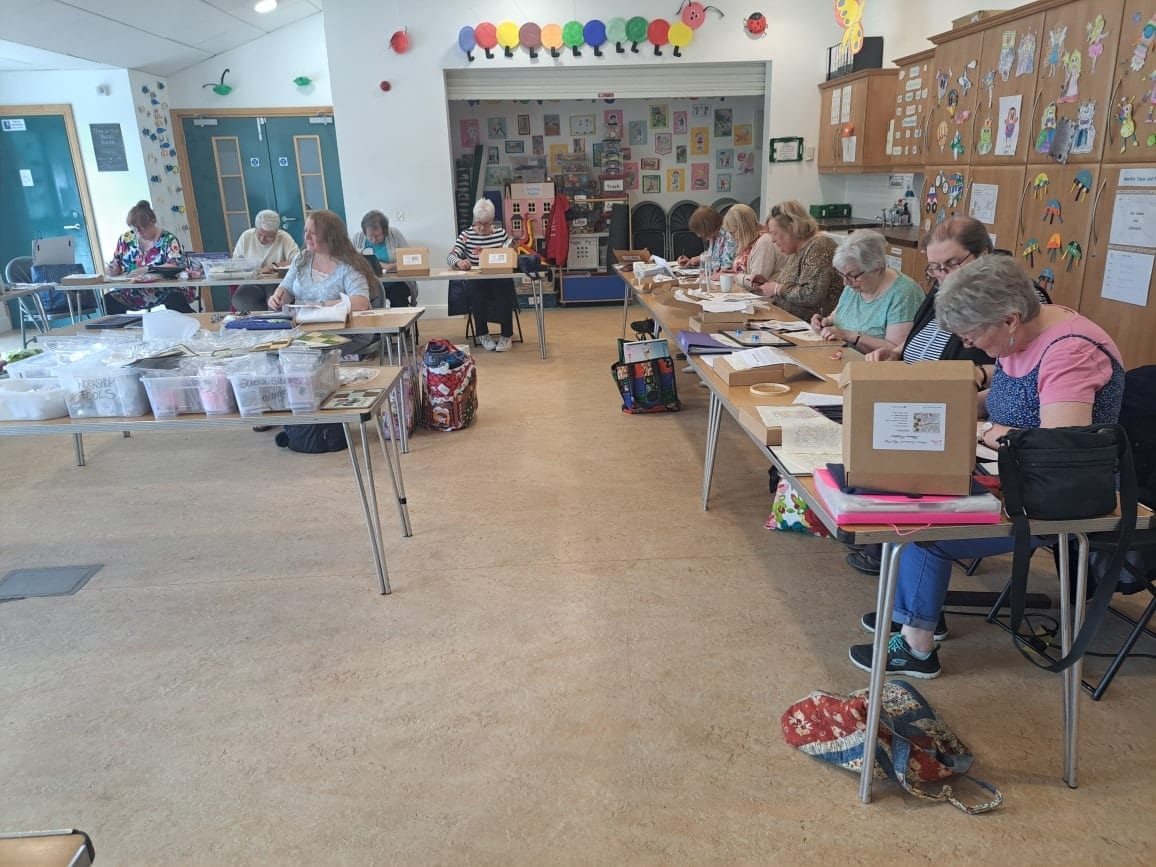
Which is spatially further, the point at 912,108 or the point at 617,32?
the point at 617,32

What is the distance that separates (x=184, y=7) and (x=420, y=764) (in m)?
7.13

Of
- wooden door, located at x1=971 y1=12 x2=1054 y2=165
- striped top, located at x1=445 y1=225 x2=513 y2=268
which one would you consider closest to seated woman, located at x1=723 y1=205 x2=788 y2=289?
wooden door, located at x1=971 y1=12 x2=1054 y2=165

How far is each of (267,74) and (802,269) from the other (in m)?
7.08

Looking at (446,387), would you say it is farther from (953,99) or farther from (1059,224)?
(953,99)

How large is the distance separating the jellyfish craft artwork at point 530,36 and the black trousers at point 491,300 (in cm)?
262

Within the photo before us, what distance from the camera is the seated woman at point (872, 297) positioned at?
3188 millimetres

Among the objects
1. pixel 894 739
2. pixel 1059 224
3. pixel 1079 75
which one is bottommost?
pixel 894 739

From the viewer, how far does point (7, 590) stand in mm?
2957

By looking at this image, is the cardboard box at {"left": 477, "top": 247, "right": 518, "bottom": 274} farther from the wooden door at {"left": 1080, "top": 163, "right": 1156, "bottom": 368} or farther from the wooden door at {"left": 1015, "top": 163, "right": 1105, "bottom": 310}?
the wooden door at {"left": 1080, "top": 163, "right": 1156, "bottom": 368}

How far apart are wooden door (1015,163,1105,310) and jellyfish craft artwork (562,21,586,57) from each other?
484cm

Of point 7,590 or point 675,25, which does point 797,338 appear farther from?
point 675,25

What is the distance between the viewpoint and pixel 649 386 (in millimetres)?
4789

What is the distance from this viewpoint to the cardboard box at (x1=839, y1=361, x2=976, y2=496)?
1621 mm

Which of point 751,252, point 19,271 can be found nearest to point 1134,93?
point 751,252
